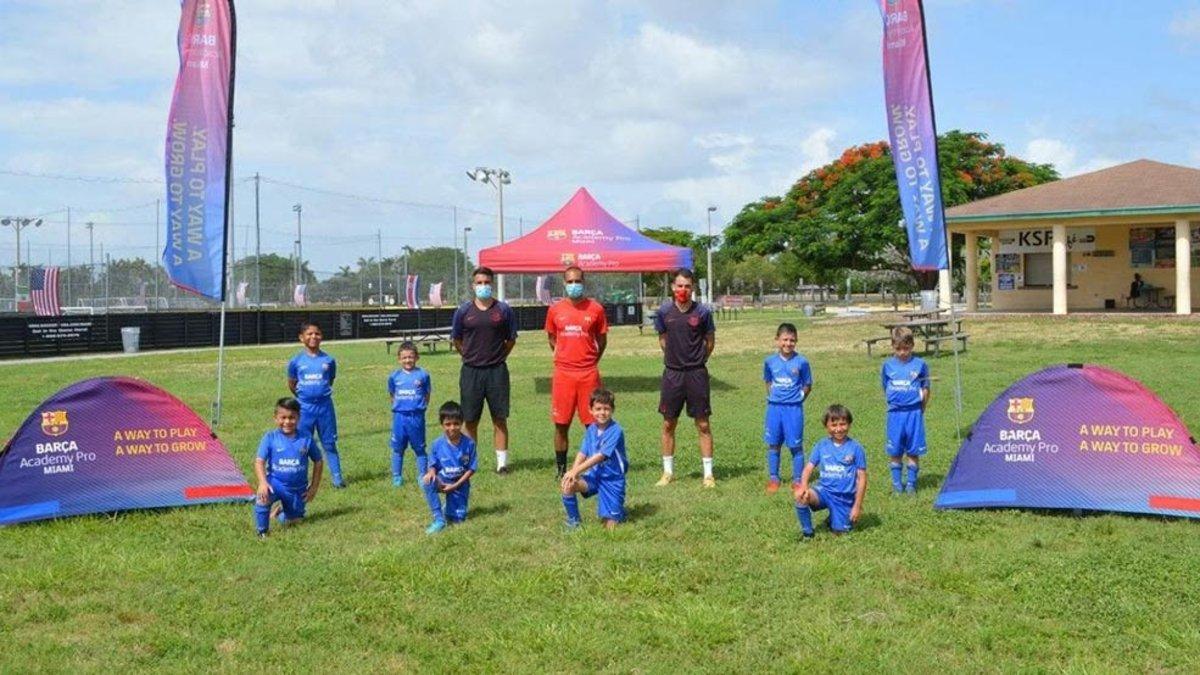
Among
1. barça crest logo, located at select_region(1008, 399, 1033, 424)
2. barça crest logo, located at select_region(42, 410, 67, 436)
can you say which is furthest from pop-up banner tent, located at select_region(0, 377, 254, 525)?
barça crest logo, located at select_region(1008, 399, 1033, 424)

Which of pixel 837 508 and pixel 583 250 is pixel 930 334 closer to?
pixel 583 250

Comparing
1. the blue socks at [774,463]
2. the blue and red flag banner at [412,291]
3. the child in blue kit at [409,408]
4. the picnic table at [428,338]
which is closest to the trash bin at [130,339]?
the picnic table at [428,338]

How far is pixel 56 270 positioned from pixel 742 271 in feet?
211

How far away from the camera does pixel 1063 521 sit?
6.94 m

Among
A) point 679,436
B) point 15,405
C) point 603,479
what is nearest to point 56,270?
point 15,405

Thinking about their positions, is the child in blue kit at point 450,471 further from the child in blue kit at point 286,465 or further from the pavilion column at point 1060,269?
the pavilion column at point 1060,269

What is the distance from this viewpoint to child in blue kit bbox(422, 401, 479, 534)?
7.14 m

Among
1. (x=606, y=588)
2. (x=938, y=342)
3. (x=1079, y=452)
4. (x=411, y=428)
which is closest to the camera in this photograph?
(x=606, y=588)

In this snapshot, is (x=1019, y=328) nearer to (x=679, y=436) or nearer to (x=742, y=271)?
(x=679, y=436)

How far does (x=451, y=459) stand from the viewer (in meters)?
7.20

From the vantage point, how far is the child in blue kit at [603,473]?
22.9ft

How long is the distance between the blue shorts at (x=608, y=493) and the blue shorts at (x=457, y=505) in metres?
0.88

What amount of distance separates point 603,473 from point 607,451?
15 centimetres

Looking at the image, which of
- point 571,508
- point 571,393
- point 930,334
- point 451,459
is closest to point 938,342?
point 930,334
